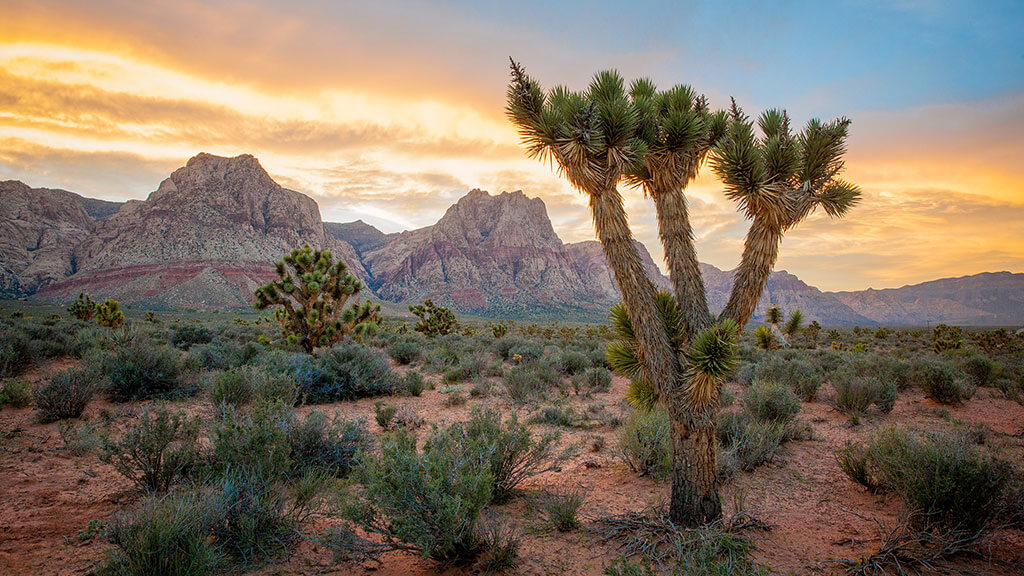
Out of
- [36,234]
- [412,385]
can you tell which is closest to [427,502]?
[412,385]

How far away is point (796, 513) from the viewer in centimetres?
562

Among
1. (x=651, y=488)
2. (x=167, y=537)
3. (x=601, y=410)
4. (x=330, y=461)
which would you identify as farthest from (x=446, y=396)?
(x=167, y=537)

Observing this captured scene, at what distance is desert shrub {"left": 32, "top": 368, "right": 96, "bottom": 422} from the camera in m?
7.80

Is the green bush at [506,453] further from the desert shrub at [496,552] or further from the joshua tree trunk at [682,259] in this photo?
the joshua tree trunk at [682,259]

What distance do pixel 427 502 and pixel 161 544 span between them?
6.54 ft

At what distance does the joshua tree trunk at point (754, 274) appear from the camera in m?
4.77

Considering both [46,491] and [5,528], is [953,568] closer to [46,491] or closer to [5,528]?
[5,528]

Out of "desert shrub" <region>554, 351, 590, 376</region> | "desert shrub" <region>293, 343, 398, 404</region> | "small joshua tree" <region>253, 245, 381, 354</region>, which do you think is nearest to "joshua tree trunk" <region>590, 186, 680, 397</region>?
"desert shrub" <region>293, 343, 398, 404</region>

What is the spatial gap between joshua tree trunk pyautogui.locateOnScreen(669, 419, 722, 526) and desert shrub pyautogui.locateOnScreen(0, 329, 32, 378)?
627 inches

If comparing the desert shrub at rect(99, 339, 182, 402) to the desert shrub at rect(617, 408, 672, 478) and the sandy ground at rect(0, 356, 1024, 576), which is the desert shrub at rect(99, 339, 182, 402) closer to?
the sandy ground at rect(0, 356, 1024, 576)

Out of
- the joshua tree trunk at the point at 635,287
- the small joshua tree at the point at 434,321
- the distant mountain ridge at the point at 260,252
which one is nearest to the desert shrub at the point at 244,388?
the joshua tree trunk at the point at 635,287

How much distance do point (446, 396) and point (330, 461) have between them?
21.9 ft

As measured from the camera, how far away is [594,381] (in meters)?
13.9

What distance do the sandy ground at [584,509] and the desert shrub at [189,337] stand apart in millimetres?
10247
